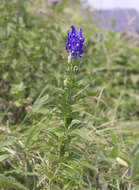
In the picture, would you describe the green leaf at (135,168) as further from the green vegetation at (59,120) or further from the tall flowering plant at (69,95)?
the tall flowering plant at (69,95)

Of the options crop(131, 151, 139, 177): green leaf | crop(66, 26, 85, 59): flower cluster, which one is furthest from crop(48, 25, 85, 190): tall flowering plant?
crop(131, 151, 139, 177): green leaf

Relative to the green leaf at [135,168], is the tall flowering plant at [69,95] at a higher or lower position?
higher

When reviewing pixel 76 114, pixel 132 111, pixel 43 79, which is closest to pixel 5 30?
pixel 43 79

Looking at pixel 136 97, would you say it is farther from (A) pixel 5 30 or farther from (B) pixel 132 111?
(A) pixel 5 30

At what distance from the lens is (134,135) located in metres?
1.95

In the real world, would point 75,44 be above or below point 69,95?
above

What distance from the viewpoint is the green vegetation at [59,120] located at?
1145 mm

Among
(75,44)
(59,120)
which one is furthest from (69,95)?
(59,120)

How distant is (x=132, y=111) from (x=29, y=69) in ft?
4.02

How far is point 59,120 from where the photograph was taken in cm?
164

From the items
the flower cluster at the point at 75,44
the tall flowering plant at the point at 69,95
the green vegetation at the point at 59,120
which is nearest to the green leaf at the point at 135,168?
the green vegetation at the point at 59,120

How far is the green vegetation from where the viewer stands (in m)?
1.14

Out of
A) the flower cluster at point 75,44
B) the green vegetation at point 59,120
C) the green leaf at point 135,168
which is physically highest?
the flower cluster at point 75,44

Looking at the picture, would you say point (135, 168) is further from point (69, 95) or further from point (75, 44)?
point (75, 44)
